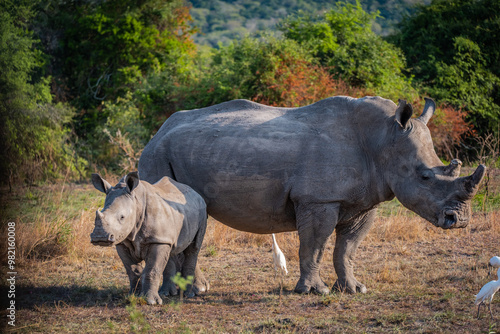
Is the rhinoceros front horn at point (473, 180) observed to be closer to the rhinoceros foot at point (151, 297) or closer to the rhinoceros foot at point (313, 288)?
the rhinoceros foot at point (313, 288)

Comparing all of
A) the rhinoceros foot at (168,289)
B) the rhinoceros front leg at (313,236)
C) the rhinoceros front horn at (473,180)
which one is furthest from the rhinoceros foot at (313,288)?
the rhinoceros front horn at (473,180)

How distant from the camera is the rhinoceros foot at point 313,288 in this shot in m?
7.23

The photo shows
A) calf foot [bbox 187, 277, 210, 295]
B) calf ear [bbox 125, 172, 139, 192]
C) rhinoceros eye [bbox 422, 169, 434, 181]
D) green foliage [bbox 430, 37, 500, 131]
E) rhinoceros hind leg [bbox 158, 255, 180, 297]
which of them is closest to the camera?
calf ear [bbox 125, 172, 139, 192]

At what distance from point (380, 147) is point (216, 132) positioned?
2.05 m

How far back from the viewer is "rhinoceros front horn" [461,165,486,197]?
6.33m

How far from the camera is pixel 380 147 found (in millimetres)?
7086

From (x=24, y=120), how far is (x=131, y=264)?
11460 millimetres

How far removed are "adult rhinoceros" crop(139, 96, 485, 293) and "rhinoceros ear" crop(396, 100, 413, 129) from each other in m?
0.01

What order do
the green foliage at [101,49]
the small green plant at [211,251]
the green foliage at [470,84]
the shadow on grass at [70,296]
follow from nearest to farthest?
1. the shadow on grass at [70,296]
2. the small green plant at [211,251]
3. the green foliage at [470,84]
4. the green foliage at [101,49]

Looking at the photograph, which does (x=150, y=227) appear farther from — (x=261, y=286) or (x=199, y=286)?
(x=261, y=286)

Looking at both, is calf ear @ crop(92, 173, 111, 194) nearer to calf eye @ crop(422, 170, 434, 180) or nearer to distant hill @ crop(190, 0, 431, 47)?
calf eye @ crop(422, 170, 434, 180)

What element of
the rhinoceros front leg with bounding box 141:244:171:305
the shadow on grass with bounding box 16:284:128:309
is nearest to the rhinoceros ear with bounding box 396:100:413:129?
the rhinoceros front leg with bounding box 141:244:171:305

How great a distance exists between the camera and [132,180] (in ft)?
20.5

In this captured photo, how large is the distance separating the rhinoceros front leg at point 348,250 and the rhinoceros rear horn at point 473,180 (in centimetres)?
154
